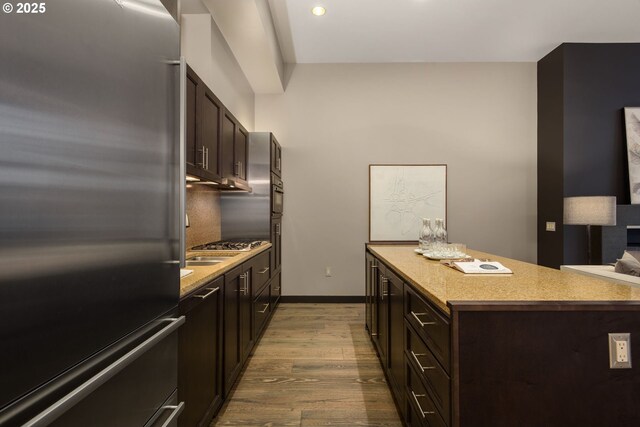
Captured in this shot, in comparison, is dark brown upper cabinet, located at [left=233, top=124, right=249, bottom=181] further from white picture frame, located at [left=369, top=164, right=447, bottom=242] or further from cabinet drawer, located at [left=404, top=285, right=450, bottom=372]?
cabinet drawer, located at [left=404, top=285, right=450, bottom=372]

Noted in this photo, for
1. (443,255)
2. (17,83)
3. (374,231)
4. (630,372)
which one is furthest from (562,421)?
(374,231)

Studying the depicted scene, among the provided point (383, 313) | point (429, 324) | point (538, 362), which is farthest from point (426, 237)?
point (538, 362)

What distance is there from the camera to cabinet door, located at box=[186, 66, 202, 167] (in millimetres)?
2008

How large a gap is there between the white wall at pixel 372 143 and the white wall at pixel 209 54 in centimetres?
113

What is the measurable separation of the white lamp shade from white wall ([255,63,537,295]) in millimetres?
996

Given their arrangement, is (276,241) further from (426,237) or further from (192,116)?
(192,116)

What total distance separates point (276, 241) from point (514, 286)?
10.1ft

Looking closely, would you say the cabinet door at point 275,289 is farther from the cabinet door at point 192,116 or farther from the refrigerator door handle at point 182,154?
the refrigerator door handle at point 182,154

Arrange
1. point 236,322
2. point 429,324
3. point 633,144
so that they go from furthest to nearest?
point 633,144
point 236,322
point 429,324

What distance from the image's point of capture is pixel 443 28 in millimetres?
3717

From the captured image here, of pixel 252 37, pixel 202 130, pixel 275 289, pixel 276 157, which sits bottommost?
pixel 275 289

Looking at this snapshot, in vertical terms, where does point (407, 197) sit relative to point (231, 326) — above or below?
above

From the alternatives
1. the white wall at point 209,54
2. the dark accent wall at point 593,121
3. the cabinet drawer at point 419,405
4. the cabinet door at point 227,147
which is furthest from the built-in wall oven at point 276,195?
the dark accent wall at point 593,121

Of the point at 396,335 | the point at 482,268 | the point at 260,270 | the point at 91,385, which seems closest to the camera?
the point at 91,385
